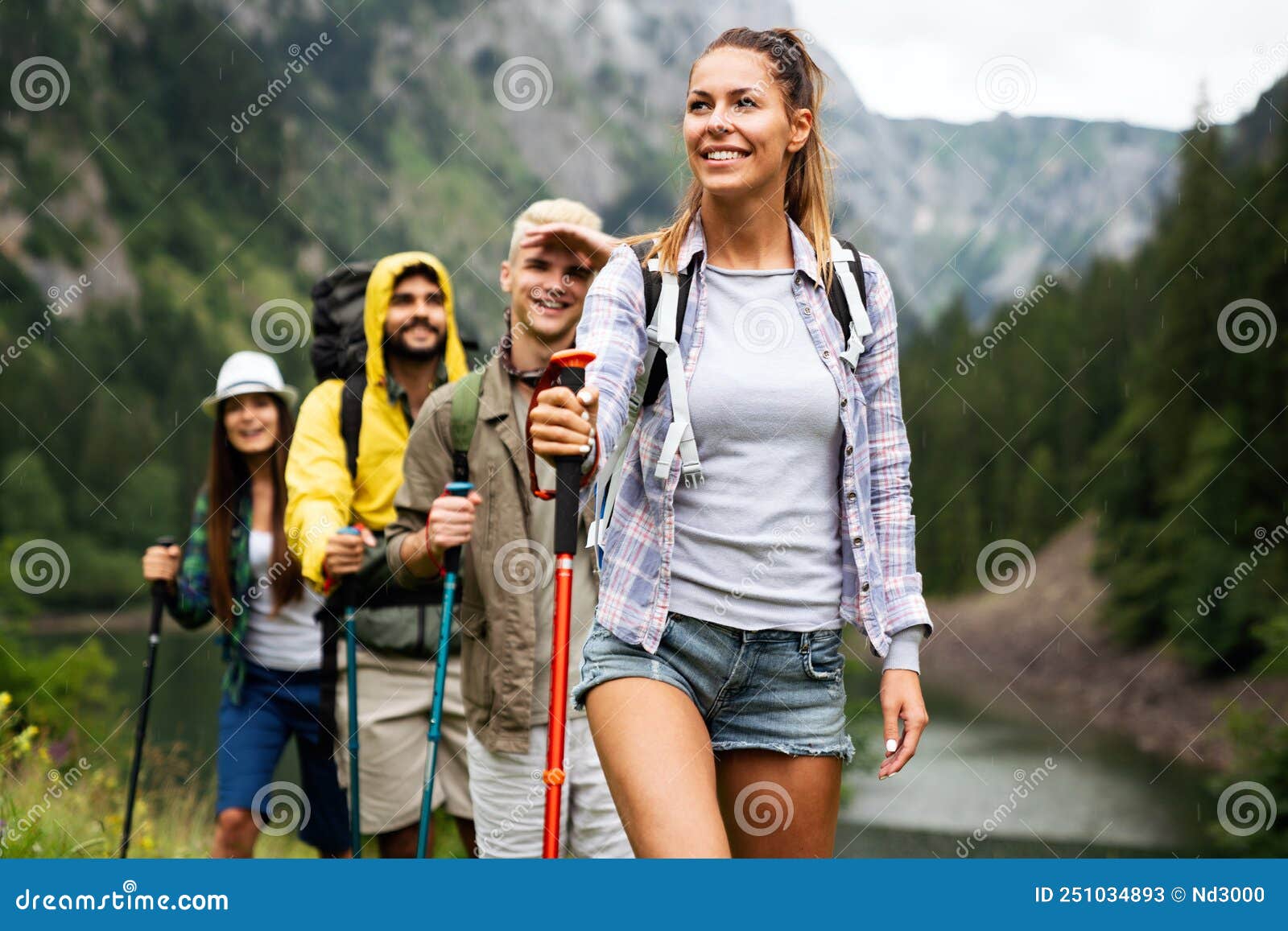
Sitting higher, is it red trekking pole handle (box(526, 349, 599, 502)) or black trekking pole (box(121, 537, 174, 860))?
black trekking pole (box(121, 537, 174, 860))

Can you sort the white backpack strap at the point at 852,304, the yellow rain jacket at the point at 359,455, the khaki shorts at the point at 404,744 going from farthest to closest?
the khaki shorts at the point at 404,744
the yellow rain jacket at the point at 359,455
the white backpack strap at the point at 852,304

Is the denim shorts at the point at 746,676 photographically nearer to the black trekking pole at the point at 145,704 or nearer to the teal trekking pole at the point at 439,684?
the teal trekking pole at the point at 439,684

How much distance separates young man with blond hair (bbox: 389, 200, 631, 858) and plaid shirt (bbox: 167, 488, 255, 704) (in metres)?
1.46

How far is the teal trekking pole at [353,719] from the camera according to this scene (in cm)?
529

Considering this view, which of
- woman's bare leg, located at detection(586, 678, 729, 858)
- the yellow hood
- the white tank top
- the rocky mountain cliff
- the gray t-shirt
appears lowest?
woman's bare leg, located at detection(586, 678, 729, 858)

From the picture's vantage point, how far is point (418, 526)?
470 centimetres

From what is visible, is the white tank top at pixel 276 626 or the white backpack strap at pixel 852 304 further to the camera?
the white tank top at pixel 276 626

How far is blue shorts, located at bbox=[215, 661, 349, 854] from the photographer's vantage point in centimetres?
566

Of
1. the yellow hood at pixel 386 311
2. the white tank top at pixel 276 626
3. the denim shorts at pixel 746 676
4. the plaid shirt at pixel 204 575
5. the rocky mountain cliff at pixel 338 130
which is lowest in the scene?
the denim shorts at pixel 746 676

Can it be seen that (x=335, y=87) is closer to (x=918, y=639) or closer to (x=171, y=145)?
(x=171, y=145)

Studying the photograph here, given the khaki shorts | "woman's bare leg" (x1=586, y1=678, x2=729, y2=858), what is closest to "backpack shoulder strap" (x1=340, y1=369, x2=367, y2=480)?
the khaki shorts

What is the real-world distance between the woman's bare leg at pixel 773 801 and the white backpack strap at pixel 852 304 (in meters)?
0.85

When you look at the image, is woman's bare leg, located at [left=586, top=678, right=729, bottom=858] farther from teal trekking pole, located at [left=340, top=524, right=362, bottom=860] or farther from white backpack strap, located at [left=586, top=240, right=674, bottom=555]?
teal trekking pole, located at [left=340, top=524, right=362, bottom=860]

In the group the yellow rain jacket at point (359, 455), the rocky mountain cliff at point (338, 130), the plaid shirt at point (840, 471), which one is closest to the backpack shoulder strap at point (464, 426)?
the yellow rain jacket at point (359, 455)
